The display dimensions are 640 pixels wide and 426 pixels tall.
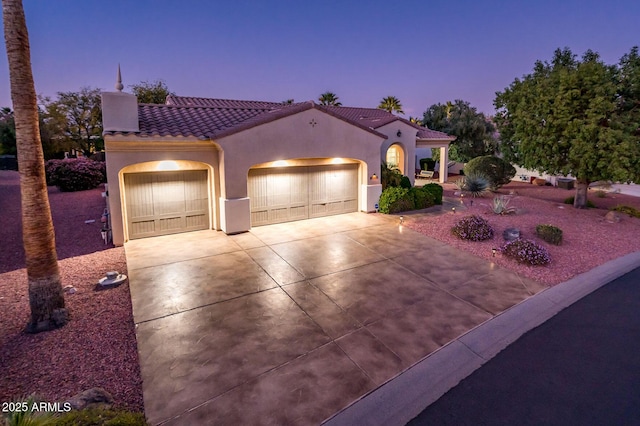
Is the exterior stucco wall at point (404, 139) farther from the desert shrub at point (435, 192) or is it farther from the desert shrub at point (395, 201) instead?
the desert shrub at point (395, 201)

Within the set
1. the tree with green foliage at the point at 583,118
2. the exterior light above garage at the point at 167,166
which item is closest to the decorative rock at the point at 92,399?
the exterior light above garage at the point at 167,166

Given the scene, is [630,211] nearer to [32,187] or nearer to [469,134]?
[469,134]

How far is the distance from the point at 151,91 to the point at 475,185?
33313mm

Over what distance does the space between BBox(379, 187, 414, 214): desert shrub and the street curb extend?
8.74m

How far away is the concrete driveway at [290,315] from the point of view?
480 centimetres

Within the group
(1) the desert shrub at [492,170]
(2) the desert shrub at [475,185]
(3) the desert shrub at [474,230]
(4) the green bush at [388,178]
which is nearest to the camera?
(3) the desert shrub at [474,230]

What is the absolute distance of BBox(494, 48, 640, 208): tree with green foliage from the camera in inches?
556

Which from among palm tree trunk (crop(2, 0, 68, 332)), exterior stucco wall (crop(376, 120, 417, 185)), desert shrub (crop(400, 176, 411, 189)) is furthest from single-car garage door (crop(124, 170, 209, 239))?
→ exterior stucco wall (crop(376, 120, 417, 185))

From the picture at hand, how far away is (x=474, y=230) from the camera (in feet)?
39.7

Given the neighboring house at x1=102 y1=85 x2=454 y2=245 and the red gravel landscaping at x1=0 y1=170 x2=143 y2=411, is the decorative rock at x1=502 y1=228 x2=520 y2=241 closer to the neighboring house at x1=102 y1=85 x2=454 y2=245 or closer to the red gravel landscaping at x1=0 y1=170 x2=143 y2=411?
the neighboring house at x1=102 y1=85 x2=454 y2=245

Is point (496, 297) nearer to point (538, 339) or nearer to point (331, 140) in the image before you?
point (538, 339)

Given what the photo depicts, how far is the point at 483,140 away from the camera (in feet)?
109

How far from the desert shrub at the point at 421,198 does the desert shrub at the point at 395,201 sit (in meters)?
0.31

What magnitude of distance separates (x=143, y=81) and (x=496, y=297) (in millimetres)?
40603
